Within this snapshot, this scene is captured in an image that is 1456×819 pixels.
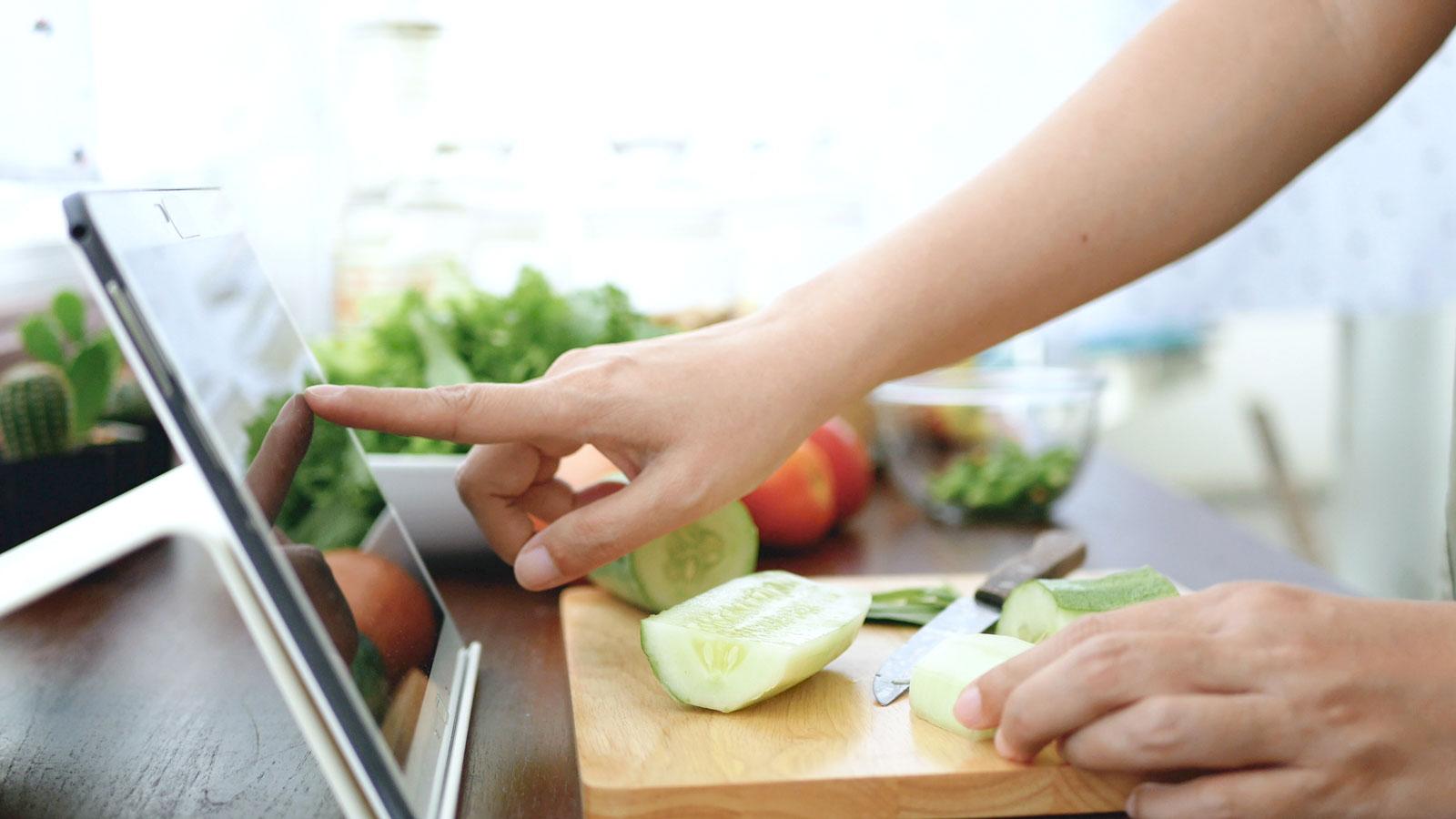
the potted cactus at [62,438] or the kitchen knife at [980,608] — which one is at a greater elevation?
the potted cactus at [62,438]

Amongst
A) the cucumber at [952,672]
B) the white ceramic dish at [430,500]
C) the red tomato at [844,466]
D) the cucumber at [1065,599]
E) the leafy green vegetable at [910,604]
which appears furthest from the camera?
the red tomato at [844,466]

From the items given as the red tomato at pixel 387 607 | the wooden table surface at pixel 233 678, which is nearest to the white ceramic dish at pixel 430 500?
the wooden table surface at pixel 233 678

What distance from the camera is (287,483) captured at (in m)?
0.60

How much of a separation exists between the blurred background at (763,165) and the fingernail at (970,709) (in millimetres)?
1547

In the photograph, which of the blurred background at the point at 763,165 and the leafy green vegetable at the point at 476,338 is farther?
the blurred background at the point at 763,165

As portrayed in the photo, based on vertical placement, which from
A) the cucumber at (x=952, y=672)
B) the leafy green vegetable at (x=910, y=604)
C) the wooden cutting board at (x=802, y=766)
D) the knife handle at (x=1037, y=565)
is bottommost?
the leafy green vegetable at (x=910, y=604)

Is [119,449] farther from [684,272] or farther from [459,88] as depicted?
[459,88]

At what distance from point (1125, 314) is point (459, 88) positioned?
4.96 feet

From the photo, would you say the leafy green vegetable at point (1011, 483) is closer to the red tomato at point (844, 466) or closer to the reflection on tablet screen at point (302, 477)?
the red tomato at point (844, 466)

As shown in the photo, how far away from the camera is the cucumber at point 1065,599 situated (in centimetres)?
81

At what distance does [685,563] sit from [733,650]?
0.26 metres

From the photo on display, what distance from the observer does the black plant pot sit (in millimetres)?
1179

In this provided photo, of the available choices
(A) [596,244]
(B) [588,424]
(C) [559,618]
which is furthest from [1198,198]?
(A) [596,244]

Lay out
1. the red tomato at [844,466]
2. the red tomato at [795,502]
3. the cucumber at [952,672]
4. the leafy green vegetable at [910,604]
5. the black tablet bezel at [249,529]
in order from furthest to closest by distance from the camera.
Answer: the red tomato at [844,466] < the red tomato at [795,502] < the leafy green vegetable at [910,604] < the cucumber at [952,672] < the black tablet bezel at [249,529]
